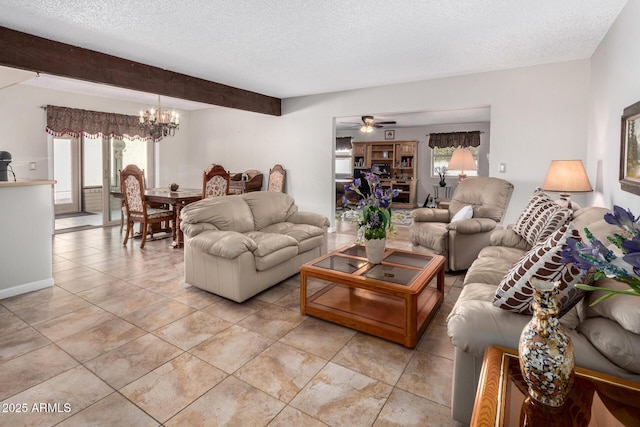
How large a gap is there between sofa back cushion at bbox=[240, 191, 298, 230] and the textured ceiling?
5.17 ft

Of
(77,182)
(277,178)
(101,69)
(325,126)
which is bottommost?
(77,182)

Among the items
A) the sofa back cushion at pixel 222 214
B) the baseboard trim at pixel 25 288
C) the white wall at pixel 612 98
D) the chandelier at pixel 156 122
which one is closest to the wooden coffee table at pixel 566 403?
the white wall at pixel 612 98

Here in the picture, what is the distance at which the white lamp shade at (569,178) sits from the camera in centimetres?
349

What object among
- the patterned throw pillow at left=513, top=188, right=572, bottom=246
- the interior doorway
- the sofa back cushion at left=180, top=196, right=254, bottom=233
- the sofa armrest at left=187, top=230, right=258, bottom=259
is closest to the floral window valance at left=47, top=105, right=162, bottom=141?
the interior doorway

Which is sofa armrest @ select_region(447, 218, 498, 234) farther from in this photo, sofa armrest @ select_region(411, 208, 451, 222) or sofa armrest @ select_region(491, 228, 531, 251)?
sofa armrest @ select_region(411, 208, 451, 222)

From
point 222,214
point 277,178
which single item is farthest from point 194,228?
point 277,178

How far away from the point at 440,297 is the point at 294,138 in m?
4.37

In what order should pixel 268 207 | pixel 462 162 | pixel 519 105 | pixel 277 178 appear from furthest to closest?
pixel 277 178 → pixel 462 162 → pixel 519 105 → pixel 268 207

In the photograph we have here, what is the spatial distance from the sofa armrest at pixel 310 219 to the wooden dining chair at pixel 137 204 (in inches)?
78.7

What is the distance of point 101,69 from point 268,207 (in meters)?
2.36

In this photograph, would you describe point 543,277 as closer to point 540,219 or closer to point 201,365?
point 540,219

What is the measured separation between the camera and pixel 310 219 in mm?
4266

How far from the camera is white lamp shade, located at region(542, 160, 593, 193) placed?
3.49 m

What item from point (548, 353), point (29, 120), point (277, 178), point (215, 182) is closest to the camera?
point (548, 353)
